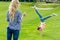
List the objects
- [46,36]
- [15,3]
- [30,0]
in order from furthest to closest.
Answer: [30,0], [46,36], [15,3]

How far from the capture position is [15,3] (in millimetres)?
7488

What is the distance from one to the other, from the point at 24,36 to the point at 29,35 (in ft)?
1.26

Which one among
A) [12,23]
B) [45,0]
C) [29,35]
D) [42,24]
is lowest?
[45,0]

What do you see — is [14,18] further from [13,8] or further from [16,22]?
[13,8]

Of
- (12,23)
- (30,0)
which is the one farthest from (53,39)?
(30,0)

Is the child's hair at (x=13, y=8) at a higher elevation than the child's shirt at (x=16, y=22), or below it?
higher

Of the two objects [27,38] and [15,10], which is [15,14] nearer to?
[15,10]

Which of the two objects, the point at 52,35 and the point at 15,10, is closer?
the point at 15,10

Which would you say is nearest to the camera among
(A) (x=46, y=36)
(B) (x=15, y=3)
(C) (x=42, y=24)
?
(B) (x=15, y=3)

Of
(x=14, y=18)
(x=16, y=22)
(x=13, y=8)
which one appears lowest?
(x=16, y=22)

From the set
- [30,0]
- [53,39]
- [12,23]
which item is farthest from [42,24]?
[30,0]

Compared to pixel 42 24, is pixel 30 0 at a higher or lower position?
lower

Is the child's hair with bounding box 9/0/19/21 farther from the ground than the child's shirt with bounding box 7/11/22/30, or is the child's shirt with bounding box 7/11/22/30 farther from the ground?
the child's hair with bounding box 9/0/19/21

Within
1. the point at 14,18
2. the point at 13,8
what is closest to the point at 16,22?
the point at 14,18
